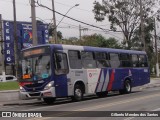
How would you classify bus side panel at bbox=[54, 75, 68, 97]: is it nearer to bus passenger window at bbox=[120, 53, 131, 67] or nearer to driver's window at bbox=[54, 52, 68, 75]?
driver's window at bbox=[54, 52, 68, 75]

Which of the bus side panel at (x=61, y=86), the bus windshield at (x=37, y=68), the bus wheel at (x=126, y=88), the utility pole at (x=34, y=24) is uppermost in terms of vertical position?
the utility pole at (x=34, y=24)

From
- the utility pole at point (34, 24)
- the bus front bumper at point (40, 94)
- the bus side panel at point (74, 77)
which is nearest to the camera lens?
the bus front bumper at point (40, 94)

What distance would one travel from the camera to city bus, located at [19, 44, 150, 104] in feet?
68.0

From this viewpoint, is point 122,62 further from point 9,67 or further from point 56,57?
point 9,67

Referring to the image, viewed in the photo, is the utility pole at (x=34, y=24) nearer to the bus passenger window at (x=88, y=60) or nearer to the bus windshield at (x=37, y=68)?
the bus passenger window at (x=88, y=60)

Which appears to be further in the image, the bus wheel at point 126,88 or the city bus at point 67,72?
the bus wheel at point 126,88

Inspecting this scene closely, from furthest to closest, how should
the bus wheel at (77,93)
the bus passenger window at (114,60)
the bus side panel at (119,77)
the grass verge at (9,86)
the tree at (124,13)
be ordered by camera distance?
1. the tree at (124,13)
2. the grass verge at (9,86)
3. the bus side panel at (119,77)
4. the bus passenger window at (114,60)
5. the bus wheel at (77,93)

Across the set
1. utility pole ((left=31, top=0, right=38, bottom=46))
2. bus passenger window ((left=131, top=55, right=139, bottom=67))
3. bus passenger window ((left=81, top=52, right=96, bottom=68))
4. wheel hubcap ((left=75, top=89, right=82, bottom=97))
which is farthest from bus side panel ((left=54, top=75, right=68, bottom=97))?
bus passenger window ((left=131, top=55, right=139, bottom=67))

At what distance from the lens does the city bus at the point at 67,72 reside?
68.0 ft

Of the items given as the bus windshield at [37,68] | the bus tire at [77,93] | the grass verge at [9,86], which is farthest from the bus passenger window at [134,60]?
the bus windshield at [37,68]

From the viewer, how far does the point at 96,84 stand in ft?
79.6

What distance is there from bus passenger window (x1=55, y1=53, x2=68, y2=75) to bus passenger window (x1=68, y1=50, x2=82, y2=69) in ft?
1.55

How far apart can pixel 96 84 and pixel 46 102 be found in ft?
10.9

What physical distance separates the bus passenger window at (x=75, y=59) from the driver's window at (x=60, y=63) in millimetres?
470
